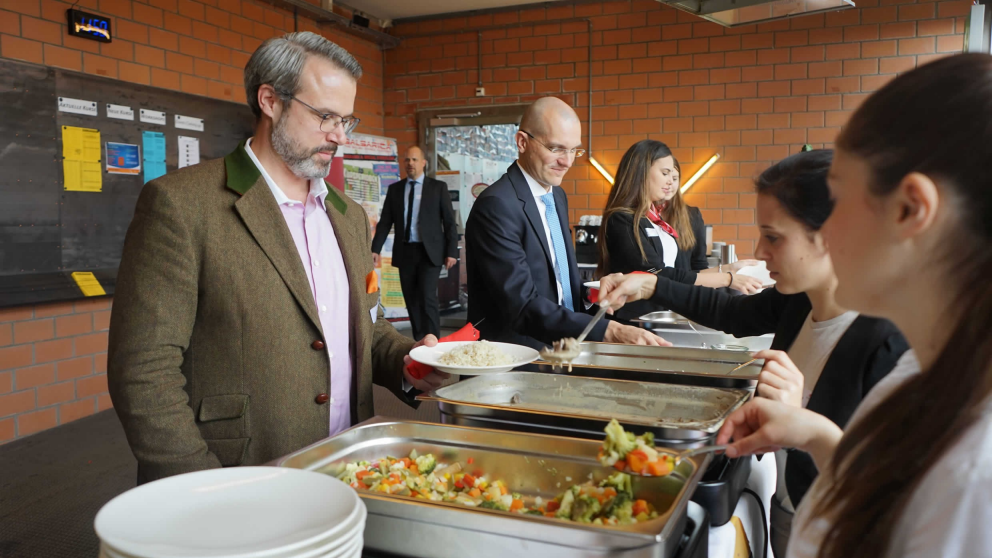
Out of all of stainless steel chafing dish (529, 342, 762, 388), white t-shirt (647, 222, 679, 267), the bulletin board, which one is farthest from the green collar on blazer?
the bulletin board

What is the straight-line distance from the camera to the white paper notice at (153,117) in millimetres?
4395

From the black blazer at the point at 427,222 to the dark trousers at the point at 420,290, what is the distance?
0.06 metres

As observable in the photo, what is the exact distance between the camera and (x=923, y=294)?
2.12 ft

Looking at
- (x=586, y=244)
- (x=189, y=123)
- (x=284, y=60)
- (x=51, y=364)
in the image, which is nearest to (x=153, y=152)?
(x=189, y=123)

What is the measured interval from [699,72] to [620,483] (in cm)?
572

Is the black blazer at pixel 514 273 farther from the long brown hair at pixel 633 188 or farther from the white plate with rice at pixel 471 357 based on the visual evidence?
the long brown hair at pixel 633 188

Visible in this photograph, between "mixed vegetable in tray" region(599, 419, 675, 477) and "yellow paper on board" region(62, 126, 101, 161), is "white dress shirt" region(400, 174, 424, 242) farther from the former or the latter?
"mixed vegetable in tray" region(599, 419, 675, 477)

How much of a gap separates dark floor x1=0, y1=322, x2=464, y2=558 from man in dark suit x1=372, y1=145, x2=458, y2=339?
181 centimetres

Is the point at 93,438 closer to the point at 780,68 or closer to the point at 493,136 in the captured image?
the point at 493,136

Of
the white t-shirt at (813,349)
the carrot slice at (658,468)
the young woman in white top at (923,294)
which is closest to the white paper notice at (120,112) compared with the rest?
the white t-shirt at (813,349)

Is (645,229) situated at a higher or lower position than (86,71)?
lower

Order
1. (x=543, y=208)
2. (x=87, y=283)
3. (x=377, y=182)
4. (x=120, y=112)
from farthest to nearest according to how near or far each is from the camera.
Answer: (x=377, y=182) → (x=120, y=112) → (x=87, y=283) → (x=543, y=208)

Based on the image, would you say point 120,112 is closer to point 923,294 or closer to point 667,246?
point 667,246

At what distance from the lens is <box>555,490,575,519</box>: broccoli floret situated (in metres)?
1.06
